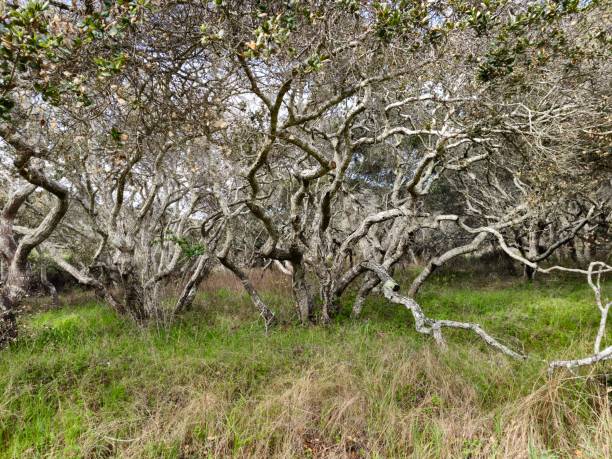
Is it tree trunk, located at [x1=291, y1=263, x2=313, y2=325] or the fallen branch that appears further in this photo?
tree trunk, located at [x1=291, y1=263, x2=313, y2=325]

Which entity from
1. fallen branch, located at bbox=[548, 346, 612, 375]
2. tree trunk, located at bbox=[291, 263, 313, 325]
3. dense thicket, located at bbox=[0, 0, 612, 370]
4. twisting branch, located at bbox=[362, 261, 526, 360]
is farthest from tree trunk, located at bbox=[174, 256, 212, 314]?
fallen branch, located at bbox=[548, 346, 612, 375]

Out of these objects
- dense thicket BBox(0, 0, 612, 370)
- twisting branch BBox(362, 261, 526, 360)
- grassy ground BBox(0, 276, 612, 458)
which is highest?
dense thicket BBox(0, 0, 612, 370)

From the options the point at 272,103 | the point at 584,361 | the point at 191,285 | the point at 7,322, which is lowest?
the point at 7,322

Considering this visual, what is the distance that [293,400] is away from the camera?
137 inches

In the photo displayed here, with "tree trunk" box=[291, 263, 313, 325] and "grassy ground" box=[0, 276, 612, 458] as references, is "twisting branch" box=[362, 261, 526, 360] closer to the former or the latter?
"grassy ground" box=[0, 276, 612, 458]

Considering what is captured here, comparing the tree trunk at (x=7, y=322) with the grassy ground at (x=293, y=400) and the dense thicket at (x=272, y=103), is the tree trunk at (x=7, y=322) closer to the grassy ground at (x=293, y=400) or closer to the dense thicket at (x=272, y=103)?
the dense thicket at (x=272, y=103)

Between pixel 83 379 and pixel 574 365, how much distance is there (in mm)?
5362

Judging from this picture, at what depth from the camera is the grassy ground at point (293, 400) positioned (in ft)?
9.88

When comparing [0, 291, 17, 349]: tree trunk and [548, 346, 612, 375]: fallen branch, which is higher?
[548, 346, 612, 375]: fallen branch

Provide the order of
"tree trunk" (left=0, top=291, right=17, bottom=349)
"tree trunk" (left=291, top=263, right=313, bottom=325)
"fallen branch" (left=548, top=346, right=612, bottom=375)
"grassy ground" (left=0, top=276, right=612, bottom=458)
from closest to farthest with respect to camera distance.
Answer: "grassy ground" (left=0, top=276, right=612, bottom=458)
"fallen branch" (left=548, top=346, right=612, bottom=375)
"tree trunk" (left=0, top=291, right=17, bottom=349)
"tree trunk" (left=291, top=263, right=313, bottom=325)

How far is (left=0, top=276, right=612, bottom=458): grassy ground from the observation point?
3012 millimetres

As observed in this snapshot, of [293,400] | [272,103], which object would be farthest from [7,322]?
[272,103]

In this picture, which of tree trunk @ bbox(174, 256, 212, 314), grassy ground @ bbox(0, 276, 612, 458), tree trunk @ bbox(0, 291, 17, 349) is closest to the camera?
grassy ground @ bbox(0, 276, 612, 458)

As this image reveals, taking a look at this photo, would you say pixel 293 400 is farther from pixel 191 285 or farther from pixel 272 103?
pixel 191 285
